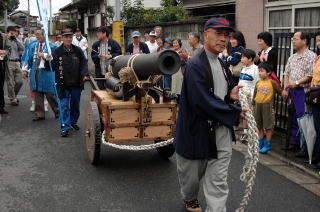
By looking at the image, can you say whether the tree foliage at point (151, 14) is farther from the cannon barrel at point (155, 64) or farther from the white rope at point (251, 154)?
the white rope at point (251, 154)

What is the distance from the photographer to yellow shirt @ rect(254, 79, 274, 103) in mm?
7066

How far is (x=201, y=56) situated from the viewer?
13.6 ft

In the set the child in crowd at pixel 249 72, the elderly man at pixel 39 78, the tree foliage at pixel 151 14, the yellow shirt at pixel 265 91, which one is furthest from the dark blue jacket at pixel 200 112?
the tree foliage at pixel 151 14

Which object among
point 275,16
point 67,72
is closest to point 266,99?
point 67,72

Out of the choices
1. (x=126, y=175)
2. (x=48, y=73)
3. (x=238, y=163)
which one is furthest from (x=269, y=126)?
(x=48, y=73)

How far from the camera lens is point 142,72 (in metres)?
5.68

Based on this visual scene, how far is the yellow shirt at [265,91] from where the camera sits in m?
7.07

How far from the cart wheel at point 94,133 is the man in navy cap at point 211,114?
76.5 inches

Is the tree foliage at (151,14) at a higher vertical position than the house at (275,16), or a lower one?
higher

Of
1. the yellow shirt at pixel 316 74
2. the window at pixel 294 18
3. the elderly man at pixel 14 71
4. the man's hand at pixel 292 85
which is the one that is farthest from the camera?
the elderly man at pixel 14 71

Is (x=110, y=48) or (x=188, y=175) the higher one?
(x=110, y=48)

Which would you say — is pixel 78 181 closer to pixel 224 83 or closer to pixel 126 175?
pixel 126 175

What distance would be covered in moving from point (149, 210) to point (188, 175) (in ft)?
2.25

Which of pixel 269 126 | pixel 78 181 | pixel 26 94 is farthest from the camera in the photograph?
pixel 26 94
